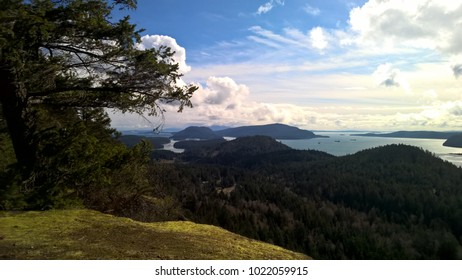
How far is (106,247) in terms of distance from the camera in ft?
28.2

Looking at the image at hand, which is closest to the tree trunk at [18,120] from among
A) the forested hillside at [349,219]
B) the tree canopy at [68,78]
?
the tree canopy at [68,78]

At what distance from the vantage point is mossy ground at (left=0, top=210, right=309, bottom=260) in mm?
8195

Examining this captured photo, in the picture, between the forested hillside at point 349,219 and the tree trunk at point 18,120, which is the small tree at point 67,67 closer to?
the tree trunk at point 18,120

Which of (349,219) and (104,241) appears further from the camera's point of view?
→ (349,219)

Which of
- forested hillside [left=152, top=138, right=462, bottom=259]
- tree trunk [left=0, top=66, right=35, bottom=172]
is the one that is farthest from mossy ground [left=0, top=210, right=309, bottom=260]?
forested hillside [left=152, top=138, right=462, bottom=259]

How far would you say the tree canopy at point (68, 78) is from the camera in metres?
12.0

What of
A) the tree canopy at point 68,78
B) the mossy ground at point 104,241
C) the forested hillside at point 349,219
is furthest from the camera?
the forested hillside at point 349,219

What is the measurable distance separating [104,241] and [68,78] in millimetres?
8921

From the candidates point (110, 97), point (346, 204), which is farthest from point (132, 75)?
point (346, 204)

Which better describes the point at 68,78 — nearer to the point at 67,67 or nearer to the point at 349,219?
the point at 67,67

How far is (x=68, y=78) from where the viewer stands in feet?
49.1

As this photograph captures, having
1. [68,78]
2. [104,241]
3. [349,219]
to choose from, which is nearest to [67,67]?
[68,78]

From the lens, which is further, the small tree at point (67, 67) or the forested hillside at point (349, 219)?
the forested hillside at point (349, 219)

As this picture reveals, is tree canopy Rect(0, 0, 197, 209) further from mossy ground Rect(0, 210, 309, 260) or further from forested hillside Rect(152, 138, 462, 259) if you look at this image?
forested hillside Rect(152, 138, 462, 259)
